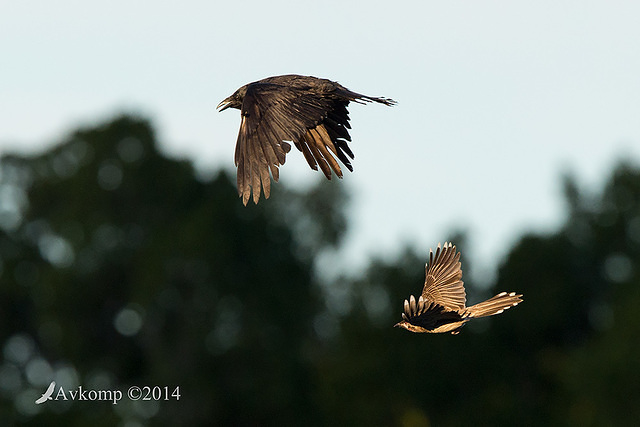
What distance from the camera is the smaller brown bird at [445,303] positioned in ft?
28.5

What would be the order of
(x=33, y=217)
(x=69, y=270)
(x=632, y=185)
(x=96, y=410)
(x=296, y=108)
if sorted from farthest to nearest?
(x=632, y=185) < (x=33, y=217) < (x=69, y=270) < (x=96, y=410) < (x=296, y=108)

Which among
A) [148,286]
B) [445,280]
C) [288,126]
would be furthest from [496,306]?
[148,286]

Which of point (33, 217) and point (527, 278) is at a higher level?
point (33, 217)

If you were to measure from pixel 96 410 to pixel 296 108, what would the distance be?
44.3 m

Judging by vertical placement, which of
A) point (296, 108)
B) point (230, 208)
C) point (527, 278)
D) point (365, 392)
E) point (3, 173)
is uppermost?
point (3, 173)

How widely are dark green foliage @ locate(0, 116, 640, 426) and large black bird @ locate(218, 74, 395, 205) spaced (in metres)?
41.9

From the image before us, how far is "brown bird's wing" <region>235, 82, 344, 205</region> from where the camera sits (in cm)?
1070

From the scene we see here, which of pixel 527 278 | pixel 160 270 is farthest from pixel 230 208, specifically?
pixel 527 278

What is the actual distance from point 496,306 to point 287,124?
3040 millimetres

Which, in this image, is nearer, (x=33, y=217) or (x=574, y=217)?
(x=33, y=217)

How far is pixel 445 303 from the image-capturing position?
9250 millimetres

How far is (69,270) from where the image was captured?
186 ft

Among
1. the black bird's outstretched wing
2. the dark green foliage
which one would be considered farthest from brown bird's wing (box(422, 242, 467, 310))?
the dark green foliage

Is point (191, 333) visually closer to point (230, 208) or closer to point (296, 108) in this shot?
point (230, 208)
